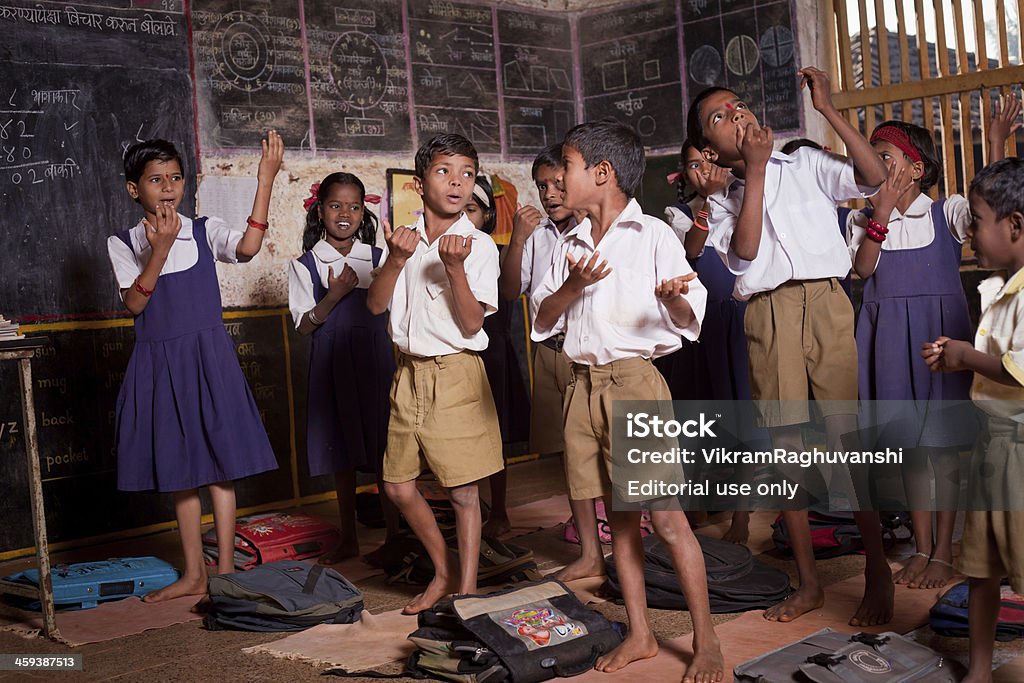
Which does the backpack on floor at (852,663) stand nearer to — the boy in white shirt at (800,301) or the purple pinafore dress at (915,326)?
the boy in white shirt at (800,301)

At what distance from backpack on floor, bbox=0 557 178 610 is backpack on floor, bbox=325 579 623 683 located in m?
1.28

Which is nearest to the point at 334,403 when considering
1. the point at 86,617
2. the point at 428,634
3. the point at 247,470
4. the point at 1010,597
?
the point at 247,470

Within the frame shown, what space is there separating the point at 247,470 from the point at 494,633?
133cm

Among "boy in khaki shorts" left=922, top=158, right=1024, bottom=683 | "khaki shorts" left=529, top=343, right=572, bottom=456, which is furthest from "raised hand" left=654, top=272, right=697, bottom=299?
"khaki shorts" left=529, top=343, right=572, bottom=456

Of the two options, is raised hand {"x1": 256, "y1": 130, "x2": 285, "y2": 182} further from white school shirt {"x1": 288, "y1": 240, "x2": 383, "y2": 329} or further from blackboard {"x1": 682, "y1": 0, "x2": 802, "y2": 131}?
blackboard {"x1": 682, "y1": 0, "x2": 802, "y2": 131}

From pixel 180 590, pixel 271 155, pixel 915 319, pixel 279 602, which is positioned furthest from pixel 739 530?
pixel 271 155

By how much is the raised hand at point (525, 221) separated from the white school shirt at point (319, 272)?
836 millimetres

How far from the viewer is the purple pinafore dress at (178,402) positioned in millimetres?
3666

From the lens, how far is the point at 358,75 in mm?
5719

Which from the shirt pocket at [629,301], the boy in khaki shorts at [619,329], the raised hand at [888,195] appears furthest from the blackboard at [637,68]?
the shirt pocket at [629,301]

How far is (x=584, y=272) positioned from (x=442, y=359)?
0.85 meters

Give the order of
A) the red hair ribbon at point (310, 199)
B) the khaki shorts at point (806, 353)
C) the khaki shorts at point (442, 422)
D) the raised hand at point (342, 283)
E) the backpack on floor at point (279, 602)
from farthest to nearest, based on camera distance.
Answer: the red hair ribbon at point (310, 199) < the raised hand at point (342, 283) < the backpack on floor at point (279, 602) < the khaki shorts at point (442, 422) < the khaki shorts at point (806, 353)

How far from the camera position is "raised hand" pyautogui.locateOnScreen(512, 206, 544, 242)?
3585 mm

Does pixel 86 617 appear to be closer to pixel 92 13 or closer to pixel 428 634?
pixel 428 634
